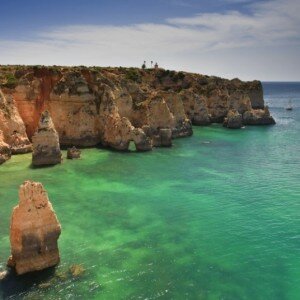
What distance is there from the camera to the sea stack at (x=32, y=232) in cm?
1894

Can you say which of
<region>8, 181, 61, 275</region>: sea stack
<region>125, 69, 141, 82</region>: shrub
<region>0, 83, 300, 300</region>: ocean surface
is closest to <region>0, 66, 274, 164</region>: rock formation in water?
<region>0, 83, 300, 300</region>: ocean surface

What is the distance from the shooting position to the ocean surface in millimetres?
18719

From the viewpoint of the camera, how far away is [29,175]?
3819 cm

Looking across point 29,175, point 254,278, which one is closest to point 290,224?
point 254,278

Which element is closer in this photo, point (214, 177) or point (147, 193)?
point (147, 193)

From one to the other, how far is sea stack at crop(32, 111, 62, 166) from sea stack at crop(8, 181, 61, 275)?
75.6 ft

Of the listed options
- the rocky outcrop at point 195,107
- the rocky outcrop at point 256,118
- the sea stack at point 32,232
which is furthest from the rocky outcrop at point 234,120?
the sea stack at point 32,232

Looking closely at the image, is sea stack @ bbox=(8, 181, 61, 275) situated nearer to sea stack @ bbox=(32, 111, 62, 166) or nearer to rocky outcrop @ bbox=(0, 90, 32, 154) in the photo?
sea stack @ bbox=(32, 111, 62, 166)

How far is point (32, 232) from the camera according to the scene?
19.1 metres

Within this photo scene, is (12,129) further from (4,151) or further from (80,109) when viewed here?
(80,109)

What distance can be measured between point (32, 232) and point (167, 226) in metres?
10.4

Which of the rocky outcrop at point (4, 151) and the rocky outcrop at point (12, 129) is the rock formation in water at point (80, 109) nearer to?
the rocky outcrop at point (12, 129)

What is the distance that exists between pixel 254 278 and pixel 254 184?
18792 millimetres

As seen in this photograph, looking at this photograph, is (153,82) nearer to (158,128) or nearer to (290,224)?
(158,128)
